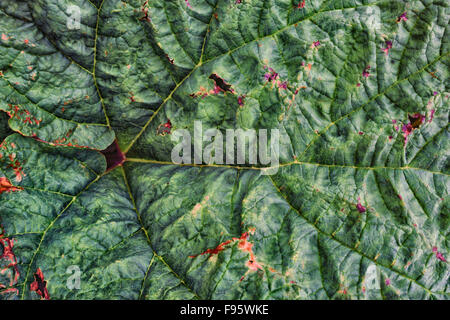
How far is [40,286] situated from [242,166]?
131cm

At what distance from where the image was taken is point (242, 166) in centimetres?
245

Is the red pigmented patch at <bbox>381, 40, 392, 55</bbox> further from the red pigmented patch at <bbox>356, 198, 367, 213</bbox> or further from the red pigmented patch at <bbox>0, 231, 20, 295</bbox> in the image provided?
the red pigmented patch at <bbox>0, 231, 20, 295</bbox>

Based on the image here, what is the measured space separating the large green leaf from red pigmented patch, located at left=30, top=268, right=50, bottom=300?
2cm

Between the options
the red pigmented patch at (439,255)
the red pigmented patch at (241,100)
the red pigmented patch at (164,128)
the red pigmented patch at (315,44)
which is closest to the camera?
the red pigmented patch at (439,255)

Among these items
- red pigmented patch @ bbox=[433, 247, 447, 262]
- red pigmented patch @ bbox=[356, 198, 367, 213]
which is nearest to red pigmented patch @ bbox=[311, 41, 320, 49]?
red pigmented patch @ bbox=[356, 198, 367, 213]

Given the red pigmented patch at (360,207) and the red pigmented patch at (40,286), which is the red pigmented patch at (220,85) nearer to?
the red pigmented patch at (360,207)

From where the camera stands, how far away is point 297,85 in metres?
2.32

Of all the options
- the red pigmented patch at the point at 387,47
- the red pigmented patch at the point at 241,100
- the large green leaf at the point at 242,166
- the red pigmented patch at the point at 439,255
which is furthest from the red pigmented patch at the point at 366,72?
the red pigmented patch at the point at 439,255

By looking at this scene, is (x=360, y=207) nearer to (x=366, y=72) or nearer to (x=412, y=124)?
(x=412, y=124)

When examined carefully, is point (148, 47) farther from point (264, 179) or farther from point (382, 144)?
point (382, 144)

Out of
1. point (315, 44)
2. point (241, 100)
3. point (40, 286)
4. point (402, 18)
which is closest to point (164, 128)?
point (241, 100)

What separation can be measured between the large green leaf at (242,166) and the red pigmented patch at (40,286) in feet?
0.08

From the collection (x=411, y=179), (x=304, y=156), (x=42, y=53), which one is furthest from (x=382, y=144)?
(x=42, y=53)

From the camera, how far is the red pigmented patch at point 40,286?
2.30 m
